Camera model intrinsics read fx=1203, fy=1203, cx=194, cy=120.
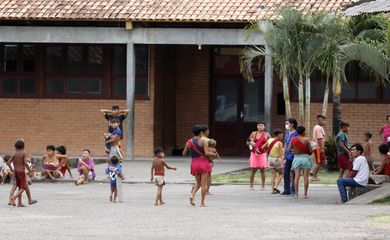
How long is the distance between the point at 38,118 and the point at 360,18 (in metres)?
11.1

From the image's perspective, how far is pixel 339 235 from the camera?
52.5 ft

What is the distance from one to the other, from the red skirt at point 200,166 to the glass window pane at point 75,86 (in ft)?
49.0

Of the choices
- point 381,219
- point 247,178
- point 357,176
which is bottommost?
point 247,178

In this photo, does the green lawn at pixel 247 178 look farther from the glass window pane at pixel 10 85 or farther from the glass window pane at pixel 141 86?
the glass window pane at pixel 10 85

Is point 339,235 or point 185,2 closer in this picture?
point 339,235

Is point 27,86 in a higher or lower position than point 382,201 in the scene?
higher

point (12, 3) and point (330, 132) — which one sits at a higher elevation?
point (12, 3)

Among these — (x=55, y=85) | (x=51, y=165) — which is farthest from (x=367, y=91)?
(x=51, y=165)

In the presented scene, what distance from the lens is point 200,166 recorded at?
21328 mm

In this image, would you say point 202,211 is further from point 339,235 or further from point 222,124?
point 222,124

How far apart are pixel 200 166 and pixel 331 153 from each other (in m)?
9.78

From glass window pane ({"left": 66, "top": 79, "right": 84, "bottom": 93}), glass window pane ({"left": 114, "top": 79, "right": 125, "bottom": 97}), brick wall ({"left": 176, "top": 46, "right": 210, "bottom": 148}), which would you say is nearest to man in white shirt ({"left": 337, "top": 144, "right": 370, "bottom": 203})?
glass window pane ({"left": 114, "top": 79, "right": 125, "bottom": 97})

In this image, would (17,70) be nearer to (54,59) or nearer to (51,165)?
(54,59)

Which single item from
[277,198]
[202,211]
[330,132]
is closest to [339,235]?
[202,211]
